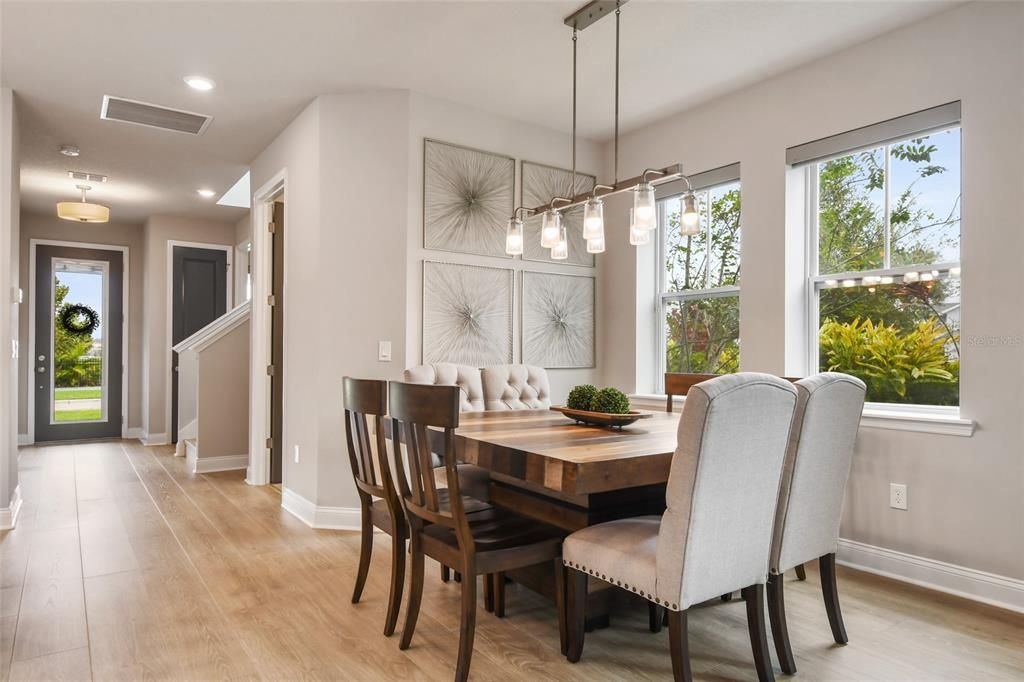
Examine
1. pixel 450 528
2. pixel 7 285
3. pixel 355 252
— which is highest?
pixel 355 252

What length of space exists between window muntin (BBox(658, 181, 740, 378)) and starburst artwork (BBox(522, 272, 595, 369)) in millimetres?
561

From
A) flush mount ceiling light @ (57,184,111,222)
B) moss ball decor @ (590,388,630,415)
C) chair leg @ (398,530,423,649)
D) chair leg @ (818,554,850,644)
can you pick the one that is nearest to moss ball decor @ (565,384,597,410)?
moss ball decor @ (590,388,630,415)

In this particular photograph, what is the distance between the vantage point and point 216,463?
5418 mm

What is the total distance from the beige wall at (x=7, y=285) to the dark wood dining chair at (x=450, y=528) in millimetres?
2925

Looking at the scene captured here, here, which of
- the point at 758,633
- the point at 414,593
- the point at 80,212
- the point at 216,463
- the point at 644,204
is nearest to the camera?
the point at 758,633

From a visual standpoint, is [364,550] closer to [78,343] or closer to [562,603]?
[562,603]

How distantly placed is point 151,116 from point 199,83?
2.60 ft

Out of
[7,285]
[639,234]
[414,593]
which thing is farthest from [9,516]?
[639,234]

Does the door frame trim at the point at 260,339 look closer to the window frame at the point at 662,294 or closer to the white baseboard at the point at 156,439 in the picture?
the window frame at the point at 662,294

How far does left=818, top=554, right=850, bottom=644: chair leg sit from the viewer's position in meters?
2.21

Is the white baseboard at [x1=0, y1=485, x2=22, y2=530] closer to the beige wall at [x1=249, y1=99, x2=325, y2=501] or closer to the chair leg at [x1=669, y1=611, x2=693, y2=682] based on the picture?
the beige wall at [x1=249, y1=99, x2=325, y2=501]

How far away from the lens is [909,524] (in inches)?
116

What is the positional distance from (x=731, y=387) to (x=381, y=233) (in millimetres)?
2714

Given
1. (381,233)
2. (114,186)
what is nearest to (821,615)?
(381,233)
